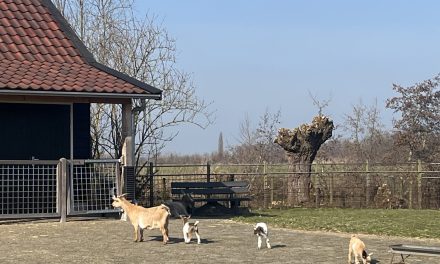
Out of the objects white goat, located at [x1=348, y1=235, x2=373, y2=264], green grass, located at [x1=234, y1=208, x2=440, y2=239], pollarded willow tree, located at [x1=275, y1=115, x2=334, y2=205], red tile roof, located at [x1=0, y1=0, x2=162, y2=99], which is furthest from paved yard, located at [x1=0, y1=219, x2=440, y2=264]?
pollarded willow tree, located at [x1=275, y1=115, x2=334, y2=205]

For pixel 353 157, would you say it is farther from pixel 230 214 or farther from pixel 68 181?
pixel 68 181

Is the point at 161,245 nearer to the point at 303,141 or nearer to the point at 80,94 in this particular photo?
the point at 80,94

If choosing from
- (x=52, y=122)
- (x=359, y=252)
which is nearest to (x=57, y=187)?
(x=52, y=122)

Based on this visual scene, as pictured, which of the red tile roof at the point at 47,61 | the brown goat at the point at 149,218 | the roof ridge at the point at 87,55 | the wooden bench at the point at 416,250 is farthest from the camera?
the roof ridge at the point at 87,55

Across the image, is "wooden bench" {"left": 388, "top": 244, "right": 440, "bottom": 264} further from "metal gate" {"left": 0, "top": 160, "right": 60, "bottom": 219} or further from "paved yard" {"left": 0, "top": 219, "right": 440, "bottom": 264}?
"metal gate" {"left": 0, "top": 160, "right": 60, "bottom": 219}

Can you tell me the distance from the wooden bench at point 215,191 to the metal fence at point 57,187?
3871 millimetres

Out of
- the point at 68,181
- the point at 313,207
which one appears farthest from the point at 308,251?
the point at 313,207

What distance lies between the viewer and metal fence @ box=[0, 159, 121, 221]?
632 inches

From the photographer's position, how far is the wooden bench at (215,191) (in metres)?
20.4

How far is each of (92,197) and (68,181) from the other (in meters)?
0.87

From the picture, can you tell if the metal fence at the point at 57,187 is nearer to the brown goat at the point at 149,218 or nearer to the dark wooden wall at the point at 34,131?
the dark wooden wall at the point at 34,131

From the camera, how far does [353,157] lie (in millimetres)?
36531

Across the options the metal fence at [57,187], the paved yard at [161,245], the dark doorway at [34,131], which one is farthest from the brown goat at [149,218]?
the dark doorway at [34,131]

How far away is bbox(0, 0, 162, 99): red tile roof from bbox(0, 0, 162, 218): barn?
20 mm
